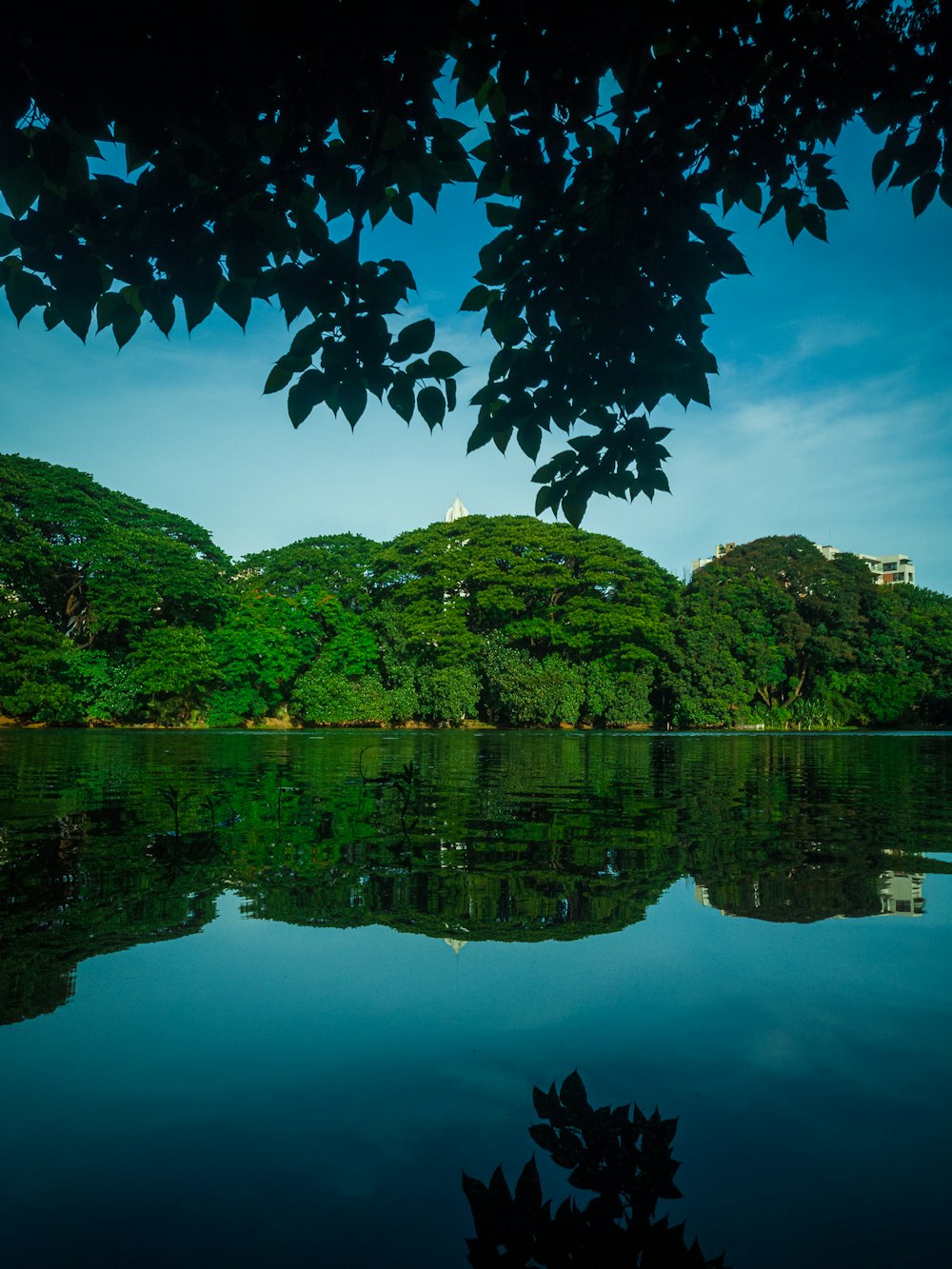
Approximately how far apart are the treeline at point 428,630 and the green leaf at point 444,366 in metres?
22.8

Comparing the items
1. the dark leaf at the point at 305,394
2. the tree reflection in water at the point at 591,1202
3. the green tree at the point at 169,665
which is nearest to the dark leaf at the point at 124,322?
the dark leaf at the point at 305,394

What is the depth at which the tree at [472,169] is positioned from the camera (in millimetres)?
2125

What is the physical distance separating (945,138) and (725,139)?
973mm

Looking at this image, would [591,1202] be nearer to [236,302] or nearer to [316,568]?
[236,302]

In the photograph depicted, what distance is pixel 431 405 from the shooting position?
2812 mm

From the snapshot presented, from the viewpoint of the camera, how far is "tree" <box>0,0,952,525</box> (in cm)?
212

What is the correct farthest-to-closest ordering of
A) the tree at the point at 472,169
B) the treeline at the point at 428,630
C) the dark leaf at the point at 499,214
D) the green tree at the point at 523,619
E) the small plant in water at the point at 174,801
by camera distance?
1. the green tree at the point at 523,619
2. the treeline at the point at 428,630
3. the small plant in water at the point at 174,801
4. the dark leaf at the point at 499,214
5. the tree at the point at 472,169

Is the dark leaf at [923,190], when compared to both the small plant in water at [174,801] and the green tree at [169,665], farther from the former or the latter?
the green tree at [169,665]

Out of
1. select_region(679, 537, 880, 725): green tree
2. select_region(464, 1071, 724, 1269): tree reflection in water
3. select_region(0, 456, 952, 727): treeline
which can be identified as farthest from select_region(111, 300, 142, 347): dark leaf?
select_region(679, 537, 880, 725): green tree

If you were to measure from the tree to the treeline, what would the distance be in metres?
22.5

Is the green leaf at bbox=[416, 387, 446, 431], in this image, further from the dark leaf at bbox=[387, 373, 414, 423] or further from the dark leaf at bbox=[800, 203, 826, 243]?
the dark leaf at bbox=[800, 203, 826, 243]

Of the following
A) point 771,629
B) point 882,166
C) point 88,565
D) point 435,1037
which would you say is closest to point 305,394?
point 435,1037

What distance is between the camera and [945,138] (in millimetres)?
3213

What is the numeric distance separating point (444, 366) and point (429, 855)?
211cm
